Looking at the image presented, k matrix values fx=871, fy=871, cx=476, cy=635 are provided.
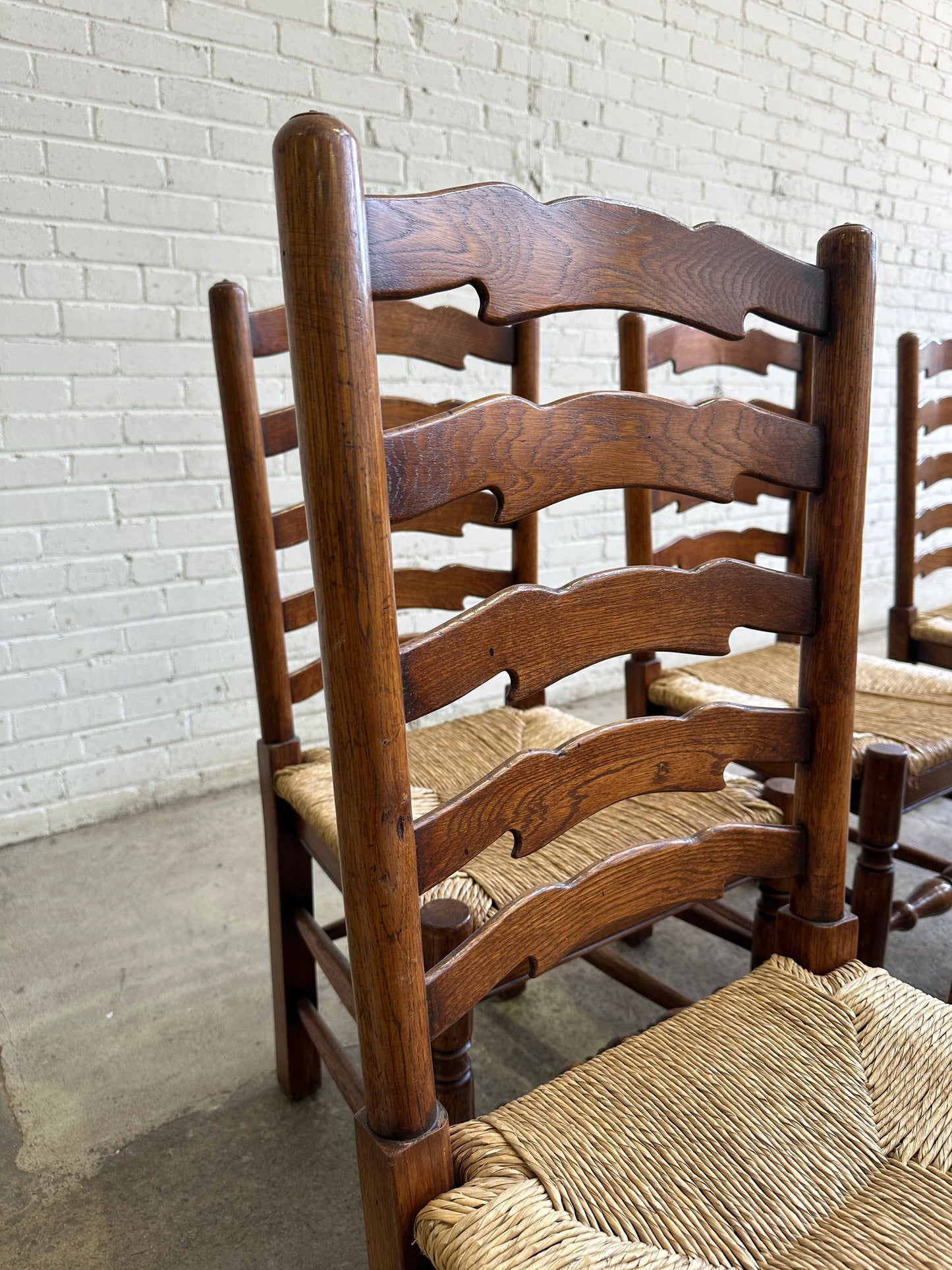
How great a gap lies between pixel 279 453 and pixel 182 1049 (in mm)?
851

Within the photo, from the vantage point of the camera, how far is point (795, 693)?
134 centimetres

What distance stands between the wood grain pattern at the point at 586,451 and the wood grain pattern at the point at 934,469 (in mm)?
1127

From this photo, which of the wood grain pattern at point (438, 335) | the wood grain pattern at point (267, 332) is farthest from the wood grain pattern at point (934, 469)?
the wood grain pattern at point (267, 332)

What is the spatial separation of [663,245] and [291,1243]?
1.04m

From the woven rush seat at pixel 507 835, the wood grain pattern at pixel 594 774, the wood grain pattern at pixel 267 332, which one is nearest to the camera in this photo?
the wood grain pattern at pixel 594 774

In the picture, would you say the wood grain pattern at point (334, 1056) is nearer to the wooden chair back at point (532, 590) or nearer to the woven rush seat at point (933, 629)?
the wooden chair back at point (532, 590)

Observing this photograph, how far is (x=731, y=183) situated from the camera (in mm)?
2715

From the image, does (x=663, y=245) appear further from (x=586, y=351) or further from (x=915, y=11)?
(x=915, y=11)

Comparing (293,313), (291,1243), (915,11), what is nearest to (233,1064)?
(291,1243)

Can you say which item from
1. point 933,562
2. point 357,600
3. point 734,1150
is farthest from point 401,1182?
point 933,562

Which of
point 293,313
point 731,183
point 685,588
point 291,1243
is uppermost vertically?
point 731,183

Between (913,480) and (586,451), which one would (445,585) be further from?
(913,480)

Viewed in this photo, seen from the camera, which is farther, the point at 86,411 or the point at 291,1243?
the point at 86,411

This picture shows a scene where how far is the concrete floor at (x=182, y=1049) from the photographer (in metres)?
0.97
